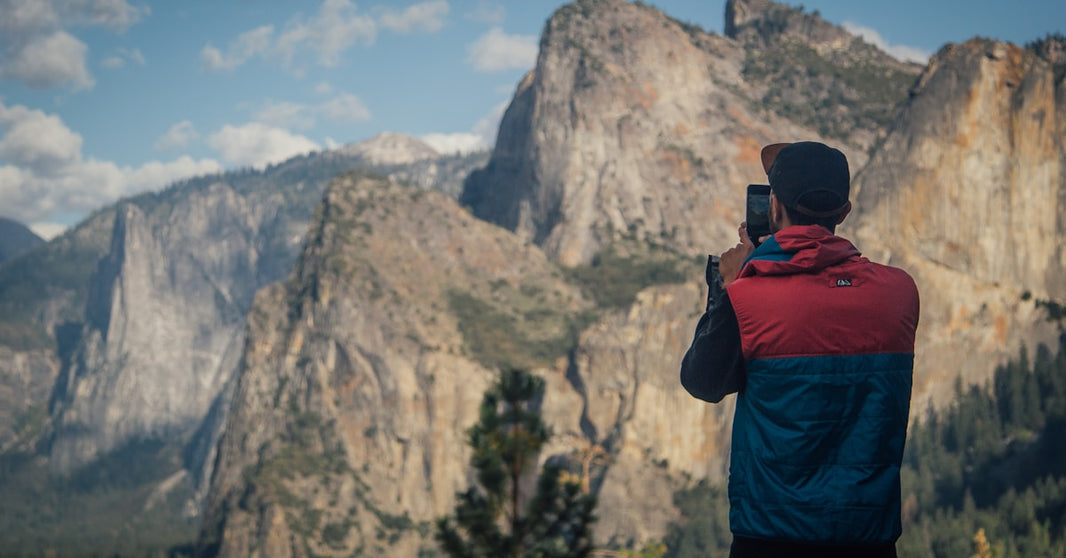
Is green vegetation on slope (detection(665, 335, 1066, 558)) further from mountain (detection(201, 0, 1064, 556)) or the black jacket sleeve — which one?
the black jacket sleeve

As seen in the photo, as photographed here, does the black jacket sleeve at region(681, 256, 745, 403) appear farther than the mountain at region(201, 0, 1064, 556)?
No

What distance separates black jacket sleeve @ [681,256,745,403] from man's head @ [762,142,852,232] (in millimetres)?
684

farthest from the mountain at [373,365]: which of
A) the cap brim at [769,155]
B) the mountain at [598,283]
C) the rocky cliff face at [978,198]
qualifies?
the cap brim at [769,155]

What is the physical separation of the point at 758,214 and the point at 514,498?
1899 cm

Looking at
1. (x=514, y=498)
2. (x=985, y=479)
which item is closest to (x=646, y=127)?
(x=985, y=479)

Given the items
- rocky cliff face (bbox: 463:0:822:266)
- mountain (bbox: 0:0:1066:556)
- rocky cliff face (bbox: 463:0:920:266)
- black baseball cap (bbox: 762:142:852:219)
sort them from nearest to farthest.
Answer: black baseball cap (bbox: 762:142:852:219) < mountain (bbox: 0:0:1066:556) < rocky cliff face (bbox: 463:0:822:266) < rocky cliff face (bbox: 463:0:920:266)

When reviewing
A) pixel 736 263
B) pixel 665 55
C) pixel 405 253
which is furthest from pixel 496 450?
pixel 665 55

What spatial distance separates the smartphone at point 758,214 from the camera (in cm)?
624

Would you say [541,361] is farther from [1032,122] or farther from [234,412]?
[1032,122]

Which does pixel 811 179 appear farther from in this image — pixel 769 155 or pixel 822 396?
pixel 822 396

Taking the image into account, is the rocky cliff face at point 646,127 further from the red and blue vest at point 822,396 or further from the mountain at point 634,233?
the red and blue vest at point 822,396

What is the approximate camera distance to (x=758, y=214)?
6.24m

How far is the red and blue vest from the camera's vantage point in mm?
5449

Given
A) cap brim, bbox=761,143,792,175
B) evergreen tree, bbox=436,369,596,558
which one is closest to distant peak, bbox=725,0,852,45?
evergreen tree, bbox=436,369,596,558
